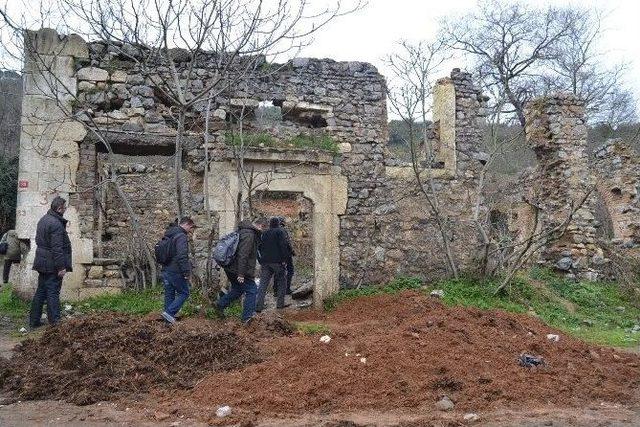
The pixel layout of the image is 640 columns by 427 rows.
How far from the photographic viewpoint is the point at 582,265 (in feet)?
40.4

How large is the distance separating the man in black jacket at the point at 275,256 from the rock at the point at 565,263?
595cm

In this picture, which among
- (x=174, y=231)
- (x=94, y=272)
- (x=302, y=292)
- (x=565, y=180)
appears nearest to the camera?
(x=174, y=231)

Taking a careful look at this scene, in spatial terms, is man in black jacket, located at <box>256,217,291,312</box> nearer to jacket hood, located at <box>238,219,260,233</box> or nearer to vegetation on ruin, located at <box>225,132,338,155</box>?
vegetation on ruin, located at <box>225,132,338,155</box>

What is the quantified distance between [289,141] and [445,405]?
6688 mm

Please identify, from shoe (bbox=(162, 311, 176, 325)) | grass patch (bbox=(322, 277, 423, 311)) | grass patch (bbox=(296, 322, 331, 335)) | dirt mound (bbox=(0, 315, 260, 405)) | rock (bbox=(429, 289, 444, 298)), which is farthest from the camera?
grass patch (bbox=(322, 277, 423, 311))

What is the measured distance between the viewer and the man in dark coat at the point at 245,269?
302 inches

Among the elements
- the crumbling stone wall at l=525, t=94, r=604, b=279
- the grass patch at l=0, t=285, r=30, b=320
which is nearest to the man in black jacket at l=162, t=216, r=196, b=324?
the grass patch at l=0, t=285, r=30, b=320

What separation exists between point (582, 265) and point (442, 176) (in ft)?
11.2

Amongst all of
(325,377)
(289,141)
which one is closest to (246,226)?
(289,141)

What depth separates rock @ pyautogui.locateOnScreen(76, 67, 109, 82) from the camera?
383 inches

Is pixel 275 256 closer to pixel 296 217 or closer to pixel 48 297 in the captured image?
pixel 48 297

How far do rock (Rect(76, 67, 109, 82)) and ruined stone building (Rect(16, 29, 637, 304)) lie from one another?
0.02m

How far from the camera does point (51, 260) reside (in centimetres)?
746

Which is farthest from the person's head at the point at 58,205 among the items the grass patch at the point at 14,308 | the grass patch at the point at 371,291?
the grass patch at the point at 371,291
